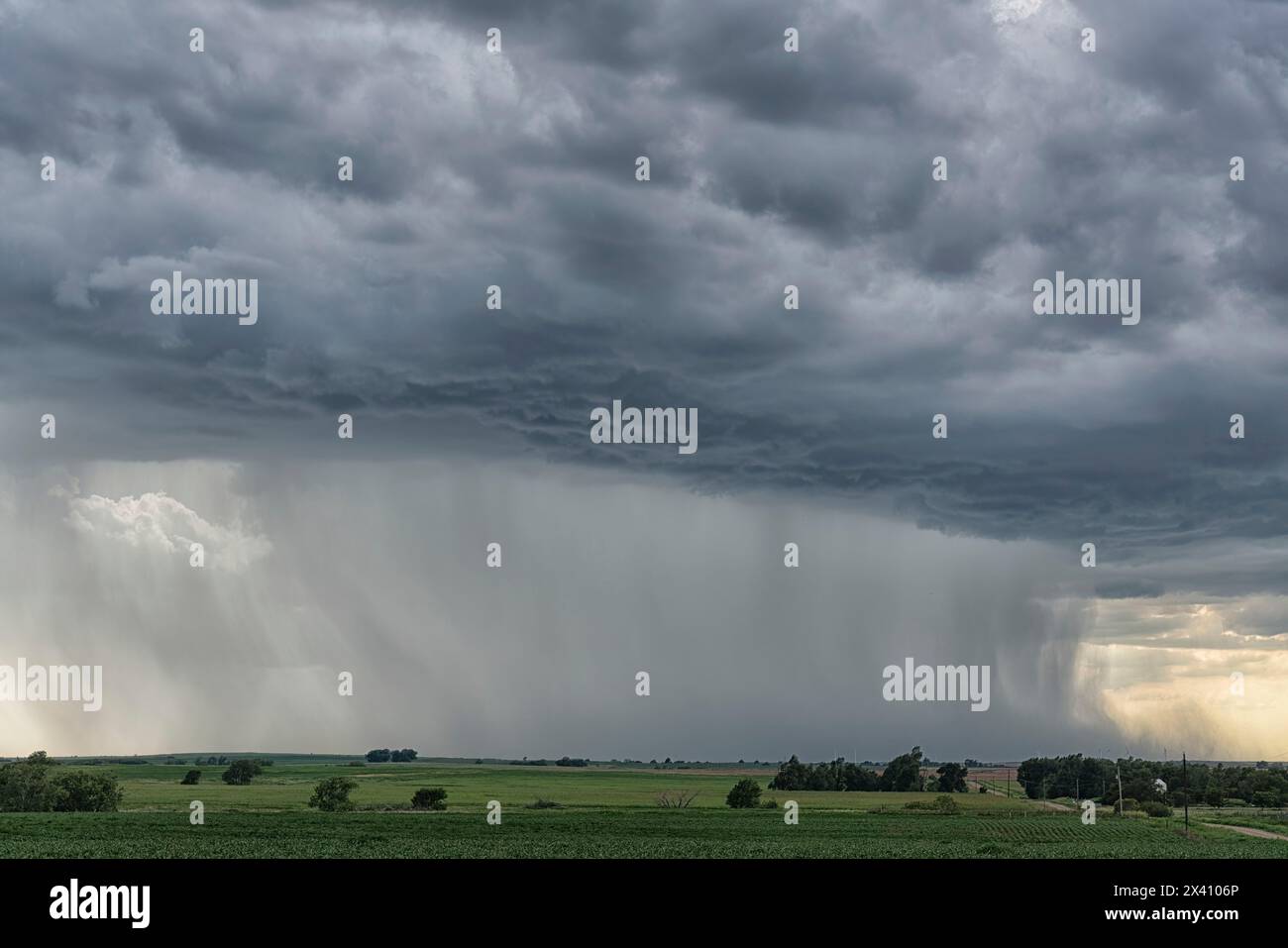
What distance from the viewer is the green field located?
8038cm

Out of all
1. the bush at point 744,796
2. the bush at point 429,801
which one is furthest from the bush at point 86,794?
the bush at point 744,796

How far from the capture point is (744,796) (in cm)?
16062

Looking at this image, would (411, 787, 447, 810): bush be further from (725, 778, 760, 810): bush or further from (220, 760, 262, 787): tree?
(220, 760, 262, 787): tree

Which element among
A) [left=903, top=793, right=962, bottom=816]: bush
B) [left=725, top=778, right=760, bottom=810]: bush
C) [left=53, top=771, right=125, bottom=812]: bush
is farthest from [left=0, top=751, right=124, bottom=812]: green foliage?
[left=903, top=793, right=962, bottom=816]: bush

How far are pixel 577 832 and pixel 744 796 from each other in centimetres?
6377

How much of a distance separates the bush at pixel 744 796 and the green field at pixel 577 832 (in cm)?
638

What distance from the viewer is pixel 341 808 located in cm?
12975

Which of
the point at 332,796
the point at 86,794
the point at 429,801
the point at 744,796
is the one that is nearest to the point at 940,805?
the point at 744,796

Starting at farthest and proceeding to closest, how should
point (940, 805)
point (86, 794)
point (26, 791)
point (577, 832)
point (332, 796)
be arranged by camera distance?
point (940, 805) < point (26, 791) < point (86, 794) < point (332, 796) < point (577, 832)

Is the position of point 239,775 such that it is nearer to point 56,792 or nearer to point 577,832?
point 56,792
